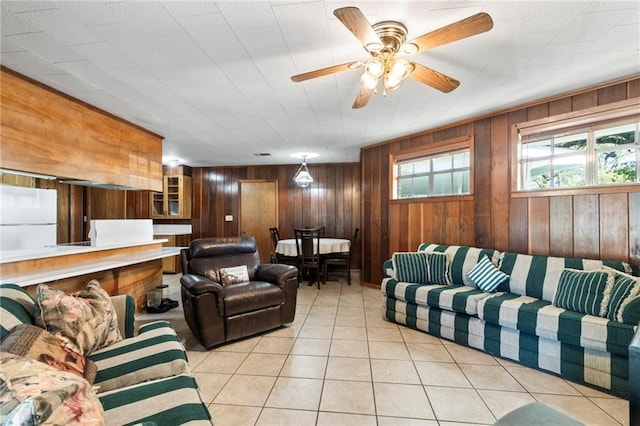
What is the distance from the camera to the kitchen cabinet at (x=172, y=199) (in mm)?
6398

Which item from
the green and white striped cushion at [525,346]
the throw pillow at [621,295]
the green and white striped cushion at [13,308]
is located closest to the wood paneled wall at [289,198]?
the green and white striped cushion at [525,346]

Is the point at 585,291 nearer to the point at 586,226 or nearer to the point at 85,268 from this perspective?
the point at 586,226

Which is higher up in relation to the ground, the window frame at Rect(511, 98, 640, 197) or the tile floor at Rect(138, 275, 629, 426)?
the window frame at Rect(511, 98, 640, 197)

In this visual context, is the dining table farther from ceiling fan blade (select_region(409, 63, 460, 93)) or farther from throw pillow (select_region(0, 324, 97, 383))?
throw pillow (select_region(0, 324, 97, 383))

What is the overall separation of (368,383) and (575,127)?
3098 mm

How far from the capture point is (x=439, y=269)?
326 cm

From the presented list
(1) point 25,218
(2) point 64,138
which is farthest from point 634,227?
(1) point 25,218

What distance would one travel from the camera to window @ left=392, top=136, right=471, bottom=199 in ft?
12.4

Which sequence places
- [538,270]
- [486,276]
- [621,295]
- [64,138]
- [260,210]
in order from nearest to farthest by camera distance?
[621,295] < [538,270] < [64,138] < [486,276] < [260,210]

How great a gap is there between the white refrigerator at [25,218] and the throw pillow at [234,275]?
224cm

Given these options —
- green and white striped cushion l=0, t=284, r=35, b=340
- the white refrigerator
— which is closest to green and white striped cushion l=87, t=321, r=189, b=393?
green and white striped cushion l=0, t=284, r=35, b=340

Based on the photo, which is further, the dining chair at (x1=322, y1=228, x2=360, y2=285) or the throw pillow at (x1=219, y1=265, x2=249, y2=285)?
the dining chair at (x1=322, y1=228, x2=360, y2=285)

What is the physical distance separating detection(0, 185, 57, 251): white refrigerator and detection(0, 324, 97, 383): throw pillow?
2657 millimetres

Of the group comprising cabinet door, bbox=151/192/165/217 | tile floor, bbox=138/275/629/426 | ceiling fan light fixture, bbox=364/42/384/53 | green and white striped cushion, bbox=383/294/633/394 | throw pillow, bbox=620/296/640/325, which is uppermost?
ceiling fan light fixture, bbox=364/42/384/53
